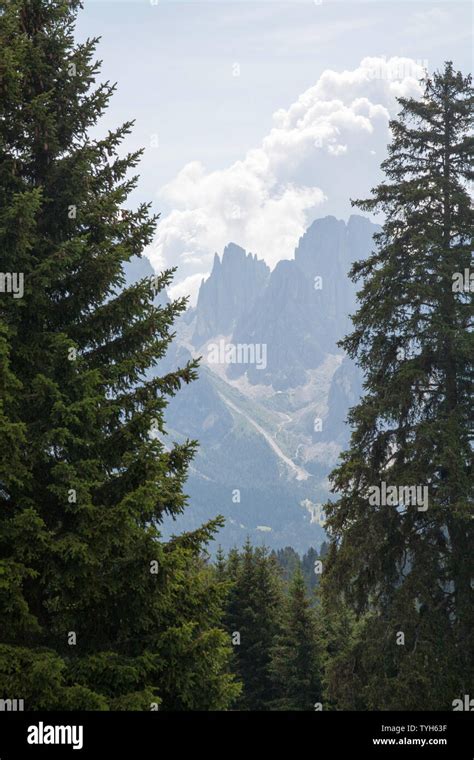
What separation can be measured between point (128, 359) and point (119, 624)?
358 cm

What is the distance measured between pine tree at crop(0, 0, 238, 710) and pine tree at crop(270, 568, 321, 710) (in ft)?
69.2

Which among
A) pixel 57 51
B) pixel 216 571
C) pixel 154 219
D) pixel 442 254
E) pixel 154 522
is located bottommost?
pixel 216 571

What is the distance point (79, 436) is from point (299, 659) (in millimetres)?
23767

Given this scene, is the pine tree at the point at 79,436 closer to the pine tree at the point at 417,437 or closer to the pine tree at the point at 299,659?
the pine tree at the point at 417,437

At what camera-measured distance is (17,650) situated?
297 inches

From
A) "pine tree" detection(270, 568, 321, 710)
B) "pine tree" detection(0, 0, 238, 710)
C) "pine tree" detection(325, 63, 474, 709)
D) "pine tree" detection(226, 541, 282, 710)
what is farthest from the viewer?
"pine tree" detection(226, 541, 282, 710)


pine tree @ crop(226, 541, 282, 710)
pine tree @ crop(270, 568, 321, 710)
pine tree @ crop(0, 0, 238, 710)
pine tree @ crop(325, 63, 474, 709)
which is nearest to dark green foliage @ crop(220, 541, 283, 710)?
pine tree @ crop(226, 541, 282, 710)

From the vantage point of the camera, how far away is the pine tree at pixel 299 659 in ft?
93.9

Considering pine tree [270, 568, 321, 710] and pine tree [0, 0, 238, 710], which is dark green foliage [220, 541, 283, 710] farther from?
pine tree [0, 0, 238, 710]

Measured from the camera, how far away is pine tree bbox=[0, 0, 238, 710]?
25.7 ft

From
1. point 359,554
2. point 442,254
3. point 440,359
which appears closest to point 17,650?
point 359,554

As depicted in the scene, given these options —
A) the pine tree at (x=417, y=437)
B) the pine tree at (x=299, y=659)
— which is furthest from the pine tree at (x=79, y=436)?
the pine tree at (x=299, y=659)

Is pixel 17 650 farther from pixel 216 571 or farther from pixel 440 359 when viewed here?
pixel 216 571

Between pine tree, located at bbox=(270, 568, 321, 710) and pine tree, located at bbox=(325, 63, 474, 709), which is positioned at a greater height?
pine tree, located at bbox=(325, 63, 474, 709)
